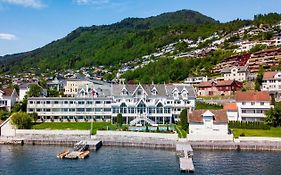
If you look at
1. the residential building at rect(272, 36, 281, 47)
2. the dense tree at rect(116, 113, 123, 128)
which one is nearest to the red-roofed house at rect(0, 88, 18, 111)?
the dense tree at rect(116, 113, 123, 128)

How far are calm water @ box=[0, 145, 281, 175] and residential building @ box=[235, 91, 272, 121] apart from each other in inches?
784

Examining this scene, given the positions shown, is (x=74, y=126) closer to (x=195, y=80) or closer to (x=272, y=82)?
(x=272, y=82)

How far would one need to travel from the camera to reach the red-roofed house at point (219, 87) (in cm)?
10262

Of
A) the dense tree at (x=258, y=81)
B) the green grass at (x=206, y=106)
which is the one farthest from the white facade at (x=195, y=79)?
the green grass at (x=206, y=106)

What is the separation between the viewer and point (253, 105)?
76500mm

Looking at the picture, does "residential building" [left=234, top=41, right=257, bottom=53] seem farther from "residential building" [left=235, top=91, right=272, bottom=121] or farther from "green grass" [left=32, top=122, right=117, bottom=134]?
"green grass" [left=32, top=122, right=117, bottom=134]

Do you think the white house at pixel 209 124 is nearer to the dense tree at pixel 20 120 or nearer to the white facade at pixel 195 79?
the dense tree at pixel 20 120

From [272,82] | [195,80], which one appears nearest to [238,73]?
[195,80]

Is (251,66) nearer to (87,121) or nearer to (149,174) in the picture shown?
→ (87,121)

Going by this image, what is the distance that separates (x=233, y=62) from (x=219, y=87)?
26.8m

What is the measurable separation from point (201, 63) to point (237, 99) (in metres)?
64.2

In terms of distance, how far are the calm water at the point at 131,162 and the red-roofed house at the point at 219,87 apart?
46464 mm

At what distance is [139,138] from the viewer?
63.9 m

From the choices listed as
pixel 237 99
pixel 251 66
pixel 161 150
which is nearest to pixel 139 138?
pixel 161 150
